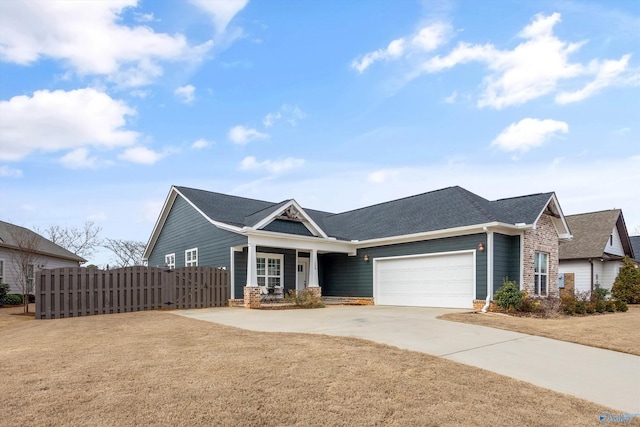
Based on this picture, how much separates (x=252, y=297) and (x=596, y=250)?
775 inches

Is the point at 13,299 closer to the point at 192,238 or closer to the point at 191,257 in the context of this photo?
the point at 191,257

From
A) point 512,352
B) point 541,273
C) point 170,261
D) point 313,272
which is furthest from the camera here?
point 170,261

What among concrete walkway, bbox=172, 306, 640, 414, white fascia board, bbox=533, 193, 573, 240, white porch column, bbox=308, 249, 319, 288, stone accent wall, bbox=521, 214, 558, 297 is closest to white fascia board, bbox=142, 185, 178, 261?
white porch column, bbox=308, 249, 319, 288

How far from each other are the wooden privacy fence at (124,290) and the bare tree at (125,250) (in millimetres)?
27853

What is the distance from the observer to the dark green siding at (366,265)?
1529 cm

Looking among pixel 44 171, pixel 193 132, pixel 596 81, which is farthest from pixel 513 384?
pixel 44 171

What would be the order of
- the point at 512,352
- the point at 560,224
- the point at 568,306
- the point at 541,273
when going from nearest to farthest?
the point at 512,352 < the point at 568,306 < the point at 541,273 < the point at 560,224

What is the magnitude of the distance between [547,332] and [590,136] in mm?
10195

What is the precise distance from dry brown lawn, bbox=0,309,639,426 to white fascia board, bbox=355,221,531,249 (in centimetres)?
932

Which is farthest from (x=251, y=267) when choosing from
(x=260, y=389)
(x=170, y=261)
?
(x=260, y=389)

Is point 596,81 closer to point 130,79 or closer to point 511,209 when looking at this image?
point 511,209

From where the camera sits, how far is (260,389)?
4684 millimetres

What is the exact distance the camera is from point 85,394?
4.46 meters

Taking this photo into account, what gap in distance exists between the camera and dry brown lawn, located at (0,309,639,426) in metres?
3.99
